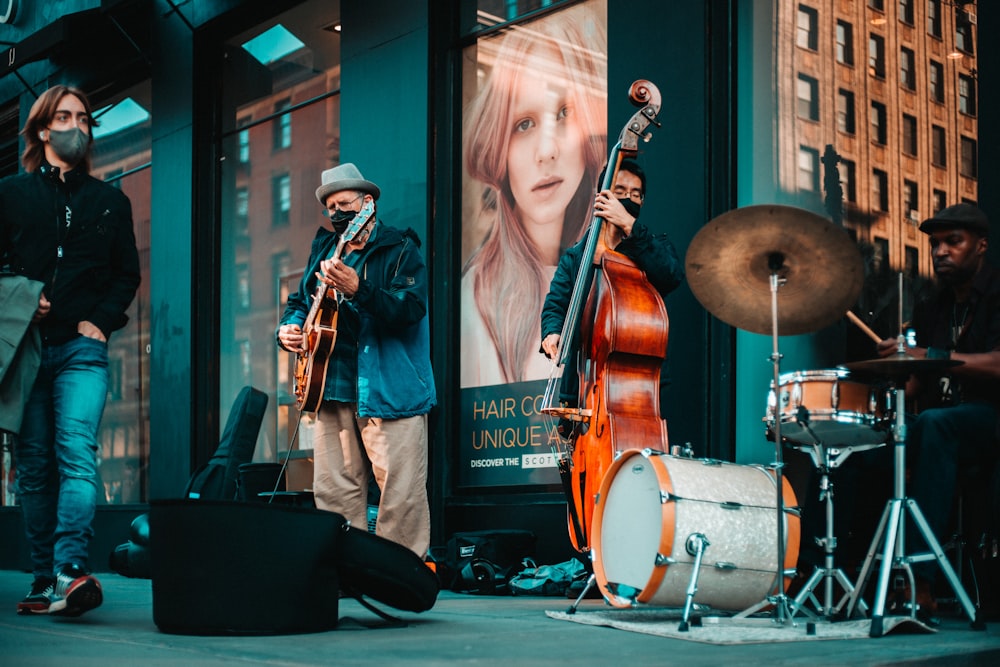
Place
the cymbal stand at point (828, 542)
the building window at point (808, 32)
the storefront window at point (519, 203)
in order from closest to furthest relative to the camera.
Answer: the cymbal stand at point (828, 542), the building window at point (808, 32), the storefront window at point (519, 203)

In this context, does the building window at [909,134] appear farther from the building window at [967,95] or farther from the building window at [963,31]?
the building window at [963,31]

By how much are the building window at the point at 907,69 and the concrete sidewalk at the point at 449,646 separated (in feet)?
9.31

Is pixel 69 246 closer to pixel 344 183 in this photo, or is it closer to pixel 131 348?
pixel 344 183

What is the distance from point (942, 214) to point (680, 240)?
1696 mm

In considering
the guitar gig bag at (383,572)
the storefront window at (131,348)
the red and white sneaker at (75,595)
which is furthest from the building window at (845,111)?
the storefront window at (131,348)

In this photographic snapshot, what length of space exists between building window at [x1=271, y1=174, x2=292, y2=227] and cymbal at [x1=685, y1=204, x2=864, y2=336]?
611cm

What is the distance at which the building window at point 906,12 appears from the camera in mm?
6562

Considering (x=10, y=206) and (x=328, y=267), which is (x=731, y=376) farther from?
(x=10, y=206)

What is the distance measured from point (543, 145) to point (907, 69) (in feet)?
8.02

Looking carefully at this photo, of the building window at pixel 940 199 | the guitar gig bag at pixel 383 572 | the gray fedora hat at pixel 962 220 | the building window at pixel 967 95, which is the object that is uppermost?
the building window at pixel 967 95

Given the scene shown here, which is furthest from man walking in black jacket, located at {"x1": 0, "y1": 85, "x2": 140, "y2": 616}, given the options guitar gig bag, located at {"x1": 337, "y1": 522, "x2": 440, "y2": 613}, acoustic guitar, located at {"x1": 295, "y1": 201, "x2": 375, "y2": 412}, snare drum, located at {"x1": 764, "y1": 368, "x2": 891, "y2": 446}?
snare drum, located at {"x1": 764, "y1": 368, "x2": 891, "y2": 446}

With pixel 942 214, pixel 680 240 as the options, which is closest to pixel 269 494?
pixel 680 240

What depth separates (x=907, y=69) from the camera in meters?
6.58

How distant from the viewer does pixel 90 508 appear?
531 centimetres
